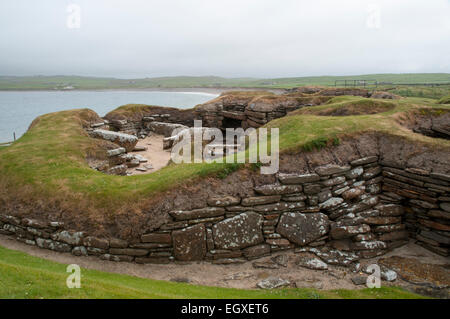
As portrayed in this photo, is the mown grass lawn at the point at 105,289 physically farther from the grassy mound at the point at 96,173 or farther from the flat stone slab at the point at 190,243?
the grassy mound at the point at 96,173

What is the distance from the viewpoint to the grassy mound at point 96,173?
9.58 metres

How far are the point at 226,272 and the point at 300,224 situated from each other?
299cm

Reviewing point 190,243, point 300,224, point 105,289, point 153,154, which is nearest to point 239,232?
point 190,243

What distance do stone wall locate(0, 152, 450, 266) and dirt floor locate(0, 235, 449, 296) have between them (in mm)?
234

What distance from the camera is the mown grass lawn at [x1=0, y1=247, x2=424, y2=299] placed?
5.51m

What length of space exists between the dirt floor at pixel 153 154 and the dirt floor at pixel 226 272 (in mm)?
7003

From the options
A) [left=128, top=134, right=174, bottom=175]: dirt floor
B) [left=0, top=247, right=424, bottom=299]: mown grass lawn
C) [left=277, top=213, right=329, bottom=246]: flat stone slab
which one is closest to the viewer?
[left=0, top=247, right=424, bottom=299]: mown grass lawn

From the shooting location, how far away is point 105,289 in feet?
20.0

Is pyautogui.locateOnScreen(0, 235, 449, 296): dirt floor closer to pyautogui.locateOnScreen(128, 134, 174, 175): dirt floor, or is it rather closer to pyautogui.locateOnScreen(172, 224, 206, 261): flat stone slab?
pyautogui.locateOnScreen(172, 224, 206, 261): flat stone slab

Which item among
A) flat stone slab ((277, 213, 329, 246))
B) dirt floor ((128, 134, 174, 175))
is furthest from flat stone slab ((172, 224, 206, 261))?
dirt floor ((128, 134, 174, 175))

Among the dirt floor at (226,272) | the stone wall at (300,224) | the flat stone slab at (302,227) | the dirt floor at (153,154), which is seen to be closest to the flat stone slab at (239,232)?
the stone wall at (300,224)

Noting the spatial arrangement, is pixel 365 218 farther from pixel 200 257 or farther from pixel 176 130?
pixel 176 130

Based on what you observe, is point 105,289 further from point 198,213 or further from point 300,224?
point 300,224

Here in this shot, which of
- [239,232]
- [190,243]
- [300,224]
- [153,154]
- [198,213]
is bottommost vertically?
[190,243]
